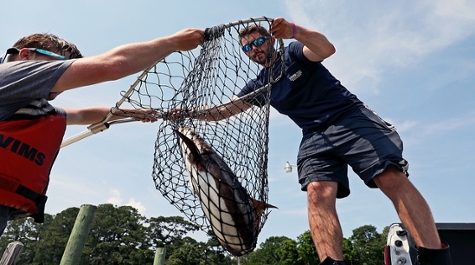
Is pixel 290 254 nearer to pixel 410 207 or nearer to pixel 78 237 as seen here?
pixel 78 237

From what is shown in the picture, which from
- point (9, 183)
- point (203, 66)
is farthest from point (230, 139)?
point (9, 183)

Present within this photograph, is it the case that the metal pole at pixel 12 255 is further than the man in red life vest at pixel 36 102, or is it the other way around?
the metal pole at pixel 12 255

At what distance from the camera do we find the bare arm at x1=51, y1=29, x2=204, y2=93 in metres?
2.12

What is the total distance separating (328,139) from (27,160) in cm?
236

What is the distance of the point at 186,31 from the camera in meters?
2.54

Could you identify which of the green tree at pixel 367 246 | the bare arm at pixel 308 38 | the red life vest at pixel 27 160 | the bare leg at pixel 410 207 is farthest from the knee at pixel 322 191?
the green tree at pixel 367 246

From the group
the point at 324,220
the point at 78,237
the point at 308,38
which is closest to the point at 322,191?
the point at 324,220

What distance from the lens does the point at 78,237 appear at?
6.97 m

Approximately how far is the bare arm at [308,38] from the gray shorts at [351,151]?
0.60m

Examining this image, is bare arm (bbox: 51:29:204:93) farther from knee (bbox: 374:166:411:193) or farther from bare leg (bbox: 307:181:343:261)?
knee (bbox: 374:166:411:193)

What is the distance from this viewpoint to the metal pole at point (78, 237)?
6.77 m

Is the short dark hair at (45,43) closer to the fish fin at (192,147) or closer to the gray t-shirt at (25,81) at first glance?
the gray t-shirt at (25,81)

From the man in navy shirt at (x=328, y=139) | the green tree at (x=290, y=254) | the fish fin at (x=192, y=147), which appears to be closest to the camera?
the fish fin at (x=192, y=147)

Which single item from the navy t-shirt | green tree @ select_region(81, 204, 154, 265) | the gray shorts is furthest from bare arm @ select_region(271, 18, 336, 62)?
green tree @ select_region(81, 204, 154, 265)
